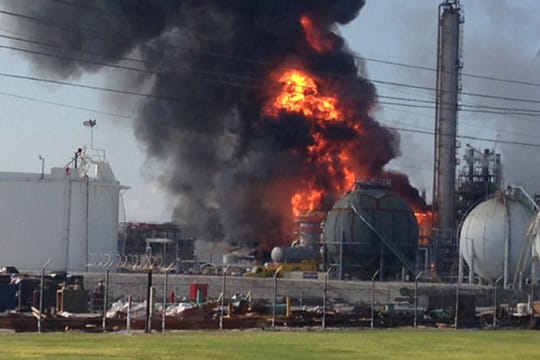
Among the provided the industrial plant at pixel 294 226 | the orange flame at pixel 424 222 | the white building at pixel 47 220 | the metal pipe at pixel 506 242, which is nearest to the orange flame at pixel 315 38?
the industrial plant at pixel 294 226

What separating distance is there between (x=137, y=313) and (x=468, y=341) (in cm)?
1602

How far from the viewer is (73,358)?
31.3 meters

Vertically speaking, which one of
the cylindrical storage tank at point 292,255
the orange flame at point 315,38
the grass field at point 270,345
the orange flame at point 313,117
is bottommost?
the grass field at point 270,345

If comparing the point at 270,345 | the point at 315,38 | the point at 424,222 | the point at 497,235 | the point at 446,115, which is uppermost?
the point at 315,38

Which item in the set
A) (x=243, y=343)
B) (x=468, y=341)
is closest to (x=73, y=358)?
(x=243, y=343)

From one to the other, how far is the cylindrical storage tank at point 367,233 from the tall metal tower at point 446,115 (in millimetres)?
18579

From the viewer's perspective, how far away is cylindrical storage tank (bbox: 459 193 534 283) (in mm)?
77438

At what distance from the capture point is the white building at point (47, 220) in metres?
88.8

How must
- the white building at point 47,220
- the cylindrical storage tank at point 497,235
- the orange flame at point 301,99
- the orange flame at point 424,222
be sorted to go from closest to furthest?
1. the cylindrical storage tank at point 497,235
2. the white building at point 47,220
3. the orange flame at point 424,222
4. the orange flame at point 301,99

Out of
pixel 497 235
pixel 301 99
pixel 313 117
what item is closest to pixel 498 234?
pixel 497 235

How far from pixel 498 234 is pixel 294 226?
37.1 meters

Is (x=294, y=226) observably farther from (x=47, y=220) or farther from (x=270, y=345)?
(x=270, y=345)

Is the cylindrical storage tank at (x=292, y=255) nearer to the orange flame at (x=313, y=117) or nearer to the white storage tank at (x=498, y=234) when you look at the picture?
the orange flame at (x=313, y=117)

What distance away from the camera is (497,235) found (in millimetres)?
78188
